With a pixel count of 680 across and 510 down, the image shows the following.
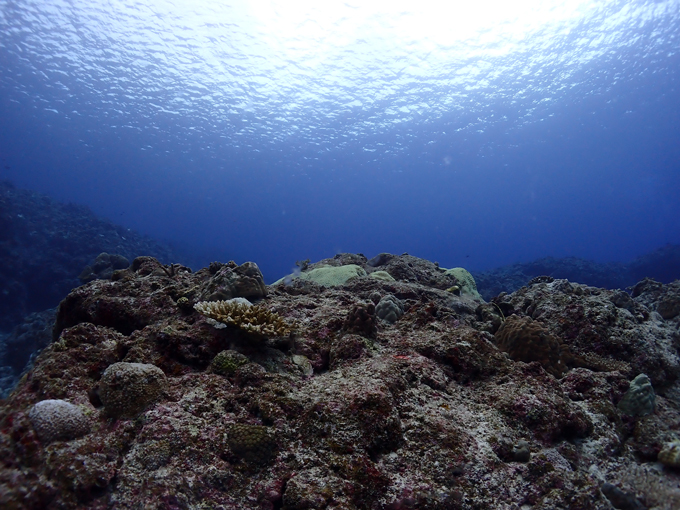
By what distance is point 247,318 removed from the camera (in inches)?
155

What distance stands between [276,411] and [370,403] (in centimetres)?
82

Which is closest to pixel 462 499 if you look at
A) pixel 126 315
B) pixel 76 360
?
pixel 76 360

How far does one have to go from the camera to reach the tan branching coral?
3773 millimetres

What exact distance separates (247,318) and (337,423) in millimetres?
1795

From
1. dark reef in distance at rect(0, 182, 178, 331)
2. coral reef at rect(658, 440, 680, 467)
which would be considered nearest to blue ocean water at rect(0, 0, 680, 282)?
dark reef in distance at rect(0, 182, 178, 331)

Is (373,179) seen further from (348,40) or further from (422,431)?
→ (422,431)

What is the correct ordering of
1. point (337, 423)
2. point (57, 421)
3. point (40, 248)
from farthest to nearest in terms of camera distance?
point (40, 248) < point (337, 423) < point (57, 421)

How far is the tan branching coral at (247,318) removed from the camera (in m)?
3.77

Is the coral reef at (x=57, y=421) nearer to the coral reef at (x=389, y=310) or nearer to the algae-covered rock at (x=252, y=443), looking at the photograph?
the algae-covered rock at (x=252, y=443)

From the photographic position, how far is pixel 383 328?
4883 mm

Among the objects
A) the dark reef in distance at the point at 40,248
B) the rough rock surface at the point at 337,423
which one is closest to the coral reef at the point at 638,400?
the rough rock surface at the point at 337,423

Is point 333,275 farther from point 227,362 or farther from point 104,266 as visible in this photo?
point 104,266

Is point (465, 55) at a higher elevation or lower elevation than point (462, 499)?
higher

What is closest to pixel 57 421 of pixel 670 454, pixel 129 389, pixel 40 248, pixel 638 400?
pixel 129 389
